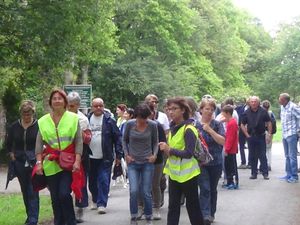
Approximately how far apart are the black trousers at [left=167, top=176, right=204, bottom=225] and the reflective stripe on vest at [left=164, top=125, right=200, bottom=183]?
68 mm

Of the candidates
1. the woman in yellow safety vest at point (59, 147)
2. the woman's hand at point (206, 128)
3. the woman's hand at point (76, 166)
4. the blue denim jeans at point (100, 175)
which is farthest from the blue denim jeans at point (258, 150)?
the woman's hand at point (76, 166)

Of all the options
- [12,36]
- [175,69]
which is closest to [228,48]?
[175,69]

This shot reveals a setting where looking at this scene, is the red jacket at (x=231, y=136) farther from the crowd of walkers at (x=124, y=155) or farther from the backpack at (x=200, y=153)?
the backpack at (x=200, y=153)

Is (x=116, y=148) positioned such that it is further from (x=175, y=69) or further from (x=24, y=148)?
(x=175, y=69)

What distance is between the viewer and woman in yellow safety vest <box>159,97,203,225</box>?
7.07 meters

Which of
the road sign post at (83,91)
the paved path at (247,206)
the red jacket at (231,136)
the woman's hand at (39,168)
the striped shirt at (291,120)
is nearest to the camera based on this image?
the woman's hand at (39,168)

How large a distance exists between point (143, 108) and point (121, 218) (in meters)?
2.07

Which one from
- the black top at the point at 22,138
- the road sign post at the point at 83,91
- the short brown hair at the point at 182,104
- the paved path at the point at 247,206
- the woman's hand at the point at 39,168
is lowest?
the paved path at the point at 247,206

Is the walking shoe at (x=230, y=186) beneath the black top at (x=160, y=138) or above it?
beneath

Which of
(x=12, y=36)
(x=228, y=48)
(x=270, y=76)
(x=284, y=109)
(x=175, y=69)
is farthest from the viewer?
(x=270, y=76)

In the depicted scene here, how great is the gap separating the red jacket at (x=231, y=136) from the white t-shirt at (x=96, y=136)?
3223 millimetres

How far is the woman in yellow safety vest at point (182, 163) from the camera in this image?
7074mm

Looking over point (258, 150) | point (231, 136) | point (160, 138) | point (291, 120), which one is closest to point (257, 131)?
point (258, 150)

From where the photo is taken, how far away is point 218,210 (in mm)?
10102
